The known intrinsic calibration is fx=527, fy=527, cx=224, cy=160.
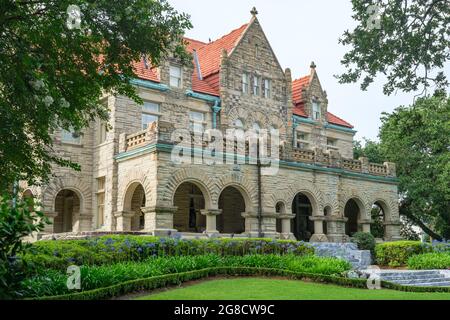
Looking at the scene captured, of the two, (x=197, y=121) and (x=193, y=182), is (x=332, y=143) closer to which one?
(x=197, y=121)

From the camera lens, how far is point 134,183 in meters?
23.8

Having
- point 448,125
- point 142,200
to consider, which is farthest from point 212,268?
point 448,125

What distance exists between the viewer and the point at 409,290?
15.3 metres

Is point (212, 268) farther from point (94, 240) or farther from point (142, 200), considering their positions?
point (142, 200)

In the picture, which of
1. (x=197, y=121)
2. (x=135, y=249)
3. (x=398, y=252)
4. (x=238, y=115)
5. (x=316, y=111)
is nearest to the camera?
(x=135, y=249)

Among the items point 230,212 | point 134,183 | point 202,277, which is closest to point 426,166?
point 230,212

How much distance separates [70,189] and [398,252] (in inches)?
636

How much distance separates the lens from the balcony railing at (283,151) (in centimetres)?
2270

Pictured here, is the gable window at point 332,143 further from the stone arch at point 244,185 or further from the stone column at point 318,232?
the stone arch at point 244,185

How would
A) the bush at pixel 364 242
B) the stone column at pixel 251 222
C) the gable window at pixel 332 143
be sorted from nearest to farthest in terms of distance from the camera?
the stone column at pixel 251 222 < the bush at pixel 364 242 < the gable window at pixel 332 143

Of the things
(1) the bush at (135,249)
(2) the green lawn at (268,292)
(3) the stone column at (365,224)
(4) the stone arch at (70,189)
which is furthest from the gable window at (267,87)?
(2) the green lawn at (268,292)

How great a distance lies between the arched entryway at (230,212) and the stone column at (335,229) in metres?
4.73

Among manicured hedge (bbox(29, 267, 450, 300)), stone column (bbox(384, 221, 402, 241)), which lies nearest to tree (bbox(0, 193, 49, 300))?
manicured hedge (bbox(29, 267, 450, 300))
